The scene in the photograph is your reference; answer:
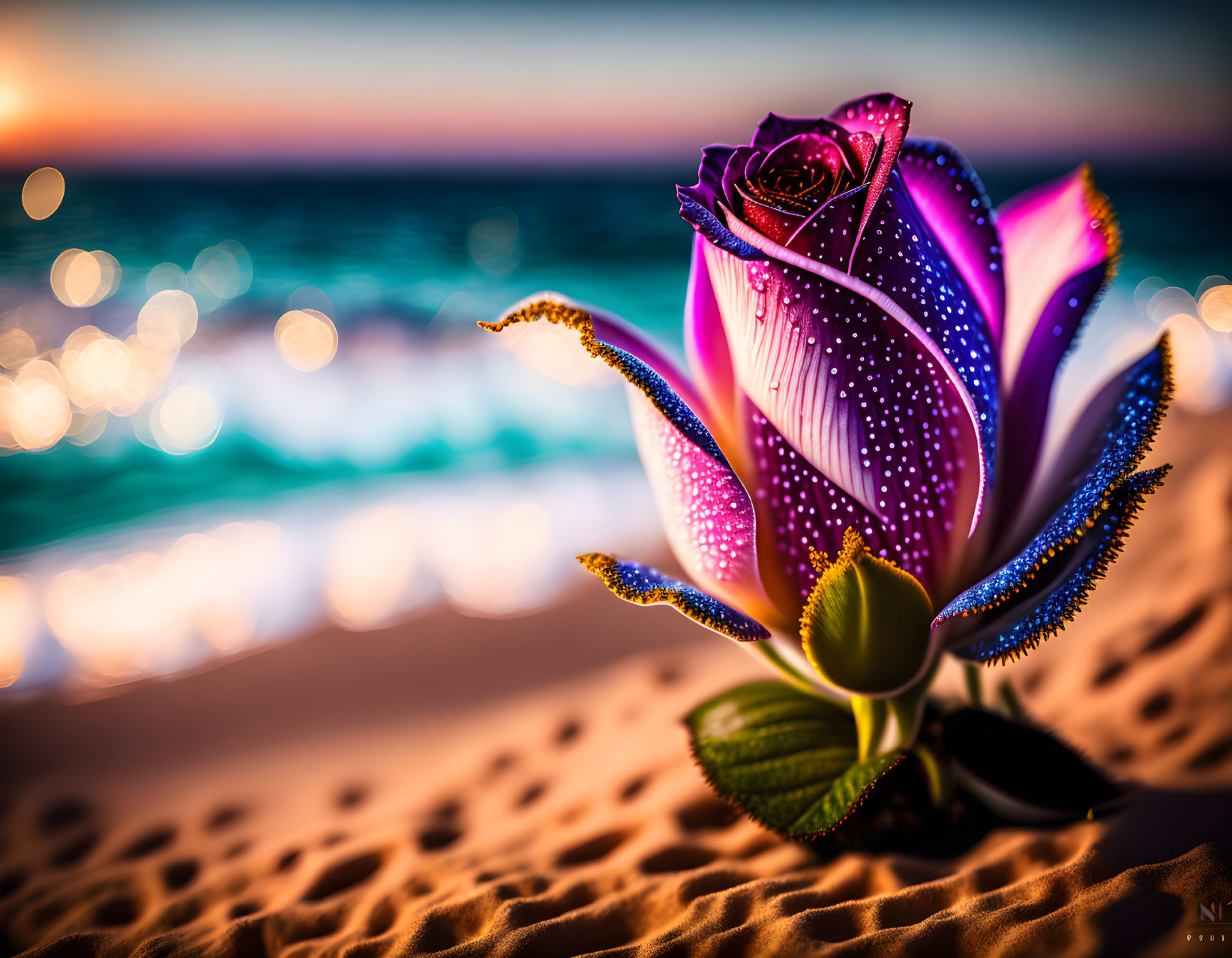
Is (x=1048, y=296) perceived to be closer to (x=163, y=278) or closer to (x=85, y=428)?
(x=85, y=428)

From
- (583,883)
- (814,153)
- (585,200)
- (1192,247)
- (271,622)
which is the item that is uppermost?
(585,200)

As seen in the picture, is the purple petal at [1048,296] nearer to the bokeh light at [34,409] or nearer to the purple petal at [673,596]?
the purple petal at [673,596]

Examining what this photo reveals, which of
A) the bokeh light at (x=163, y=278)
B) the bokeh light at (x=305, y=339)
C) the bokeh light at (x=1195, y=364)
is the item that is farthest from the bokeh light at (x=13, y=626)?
the bokeh light at (x=163, y=278)

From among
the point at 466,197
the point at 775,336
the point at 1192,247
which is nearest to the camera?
the point at 775,336

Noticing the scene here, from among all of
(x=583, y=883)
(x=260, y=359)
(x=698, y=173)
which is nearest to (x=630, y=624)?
(x=583, y=883)

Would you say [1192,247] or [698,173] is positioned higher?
[1192,247]

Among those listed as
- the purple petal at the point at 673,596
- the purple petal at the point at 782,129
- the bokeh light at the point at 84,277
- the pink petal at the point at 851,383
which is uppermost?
the bokeh light at the point at 84,277

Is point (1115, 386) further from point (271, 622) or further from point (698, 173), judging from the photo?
point (271, 622)

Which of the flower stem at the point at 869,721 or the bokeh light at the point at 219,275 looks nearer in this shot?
the flower stem at the point at 869,721
